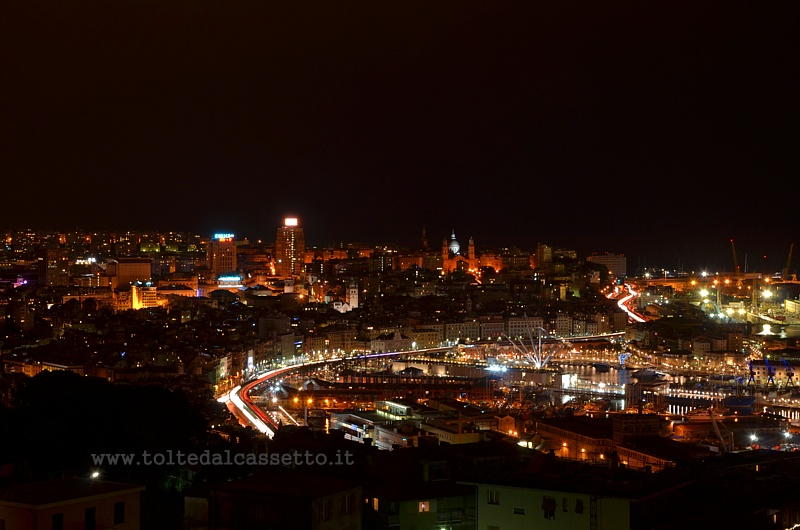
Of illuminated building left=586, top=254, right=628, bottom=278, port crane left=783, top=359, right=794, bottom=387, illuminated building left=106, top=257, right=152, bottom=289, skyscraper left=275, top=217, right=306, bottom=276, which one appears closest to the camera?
port crane left=783, top=359, right=794, bottom=387

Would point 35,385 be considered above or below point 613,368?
above

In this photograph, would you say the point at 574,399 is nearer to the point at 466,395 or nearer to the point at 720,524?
the point at 466,395

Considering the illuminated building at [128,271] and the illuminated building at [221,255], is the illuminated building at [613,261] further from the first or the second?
the illuminated building at [128,271]

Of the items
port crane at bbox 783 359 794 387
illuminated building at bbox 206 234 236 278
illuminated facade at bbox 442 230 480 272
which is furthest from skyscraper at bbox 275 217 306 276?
port crane at bbox 783 359 794 387

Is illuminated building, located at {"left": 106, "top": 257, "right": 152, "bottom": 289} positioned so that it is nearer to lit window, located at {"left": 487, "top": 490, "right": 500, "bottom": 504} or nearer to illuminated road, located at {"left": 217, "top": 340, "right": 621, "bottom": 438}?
illuminated road, located at {"left": 217, "top": 340, "right": 621, "bottom": 438}

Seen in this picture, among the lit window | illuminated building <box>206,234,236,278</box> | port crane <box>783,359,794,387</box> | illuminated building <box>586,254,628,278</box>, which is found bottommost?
port crane <box>783,359,794,387</box>

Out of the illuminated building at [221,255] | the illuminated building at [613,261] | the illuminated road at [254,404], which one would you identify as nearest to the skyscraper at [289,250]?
the illuminated building at [221,255]

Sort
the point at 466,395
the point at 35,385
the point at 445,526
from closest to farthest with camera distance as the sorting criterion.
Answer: the point at 445,526 → the point at 35,385 → the point at 466,395

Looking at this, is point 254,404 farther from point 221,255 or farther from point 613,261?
point 613,261

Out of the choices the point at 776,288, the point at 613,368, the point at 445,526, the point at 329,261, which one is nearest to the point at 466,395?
the point at 613,368
